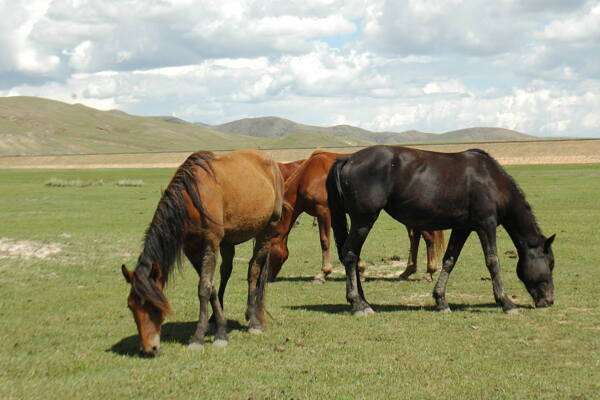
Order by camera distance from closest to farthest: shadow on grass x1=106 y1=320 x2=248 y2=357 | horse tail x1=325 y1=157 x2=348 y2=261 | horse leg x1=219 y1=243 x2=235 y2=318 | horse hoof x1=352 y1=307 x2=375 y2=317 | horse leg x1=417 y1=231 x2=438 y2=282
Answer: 1. shadow on grass x1=106 y1=320 x2=248 y2=357
2. horse leg x1=219 y1=243 x2=235 y2=318
3. horse hoof x1=352 y1=307 x2=375 y2=317
4. horse tail x1=325 y1=157 x2=348 y2=261
5. horse leg x1=417 y1=231 x2=438 y2=282

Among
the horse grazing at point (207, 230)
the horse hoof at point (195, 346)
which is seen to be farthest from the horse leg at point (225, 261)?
the horse hoof at point (195, 346)

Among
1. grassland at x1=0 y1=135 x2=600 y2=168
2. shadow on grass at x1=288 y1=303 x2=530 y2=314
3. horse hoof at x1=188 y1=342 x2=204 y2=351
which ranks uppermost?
horse hoof at x1=188 y1=342 x2=204 y2=351

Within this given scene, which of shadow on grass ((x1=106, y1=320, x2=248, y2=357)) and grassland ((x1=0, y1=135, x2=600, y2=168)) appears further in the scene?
grassland ((x1=0, y1=135, x2=600, y2=168))

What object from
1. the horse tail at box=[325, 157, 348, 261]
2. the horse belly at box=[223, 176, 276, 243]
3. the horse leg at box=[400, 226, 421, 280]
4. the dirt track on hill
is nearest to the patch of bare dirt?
the horse tail at box=[325, 157, 348, 261]

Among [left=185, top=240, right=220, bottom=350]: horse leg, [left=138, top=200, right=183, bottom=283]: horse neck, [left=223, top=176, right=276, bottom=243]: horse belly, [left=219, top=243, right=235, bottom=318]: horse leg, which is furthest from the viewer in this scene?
[left=219, top=243, right=235, bottom=318]: horse leg

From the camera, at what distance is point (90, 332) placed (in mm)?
8000

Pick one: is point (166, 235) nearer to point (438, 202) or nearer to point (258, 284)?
point (258, 284)

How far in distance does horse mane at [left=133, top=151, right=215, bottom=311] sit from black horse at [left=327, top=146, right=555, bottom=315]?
2.85m

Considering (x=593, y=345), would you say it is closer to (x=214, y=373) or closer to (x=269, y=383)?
(x=269, y=383)

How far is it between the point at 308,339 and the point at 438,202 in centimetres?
308

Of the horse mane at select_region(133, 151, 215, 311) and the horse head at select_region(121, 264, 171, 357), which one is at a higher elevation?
the horse mane at select_region(133, 151, 215, 311)

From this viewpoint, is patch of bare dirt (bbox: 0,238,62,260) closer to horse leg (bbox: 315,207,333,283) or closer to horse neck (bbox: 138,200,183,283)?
horse leg (bbox: 315,207,333,283)

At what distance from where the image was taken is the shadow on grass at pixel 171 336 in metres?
7.16

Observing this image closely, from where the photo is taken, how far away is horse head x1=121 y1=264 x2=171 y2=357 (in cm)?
655
